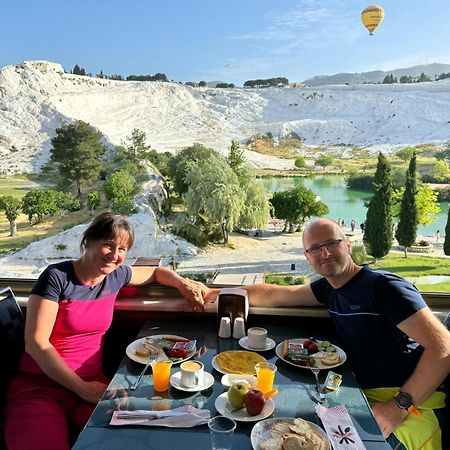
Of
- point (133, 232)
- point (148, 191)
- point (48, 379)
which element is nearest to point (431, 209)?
point (133, 232)

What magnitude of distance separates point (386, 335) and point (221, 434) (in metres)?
0.54

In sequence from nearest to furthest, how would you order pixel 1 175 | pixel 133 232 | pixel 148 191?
pixel 133 232
pixel 1 175
pixel 148 191

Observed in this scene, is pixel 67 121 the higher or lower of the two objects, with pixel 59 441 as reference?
higher

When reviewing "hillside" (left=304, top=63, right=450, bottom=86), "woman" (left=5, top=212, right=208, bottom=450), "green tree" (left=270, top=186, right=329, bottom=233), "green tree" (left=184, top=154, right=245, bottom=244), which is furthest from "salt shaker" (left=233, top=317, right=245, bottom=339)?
"green tree" (left=184, top=154, right=245, bottom=244)

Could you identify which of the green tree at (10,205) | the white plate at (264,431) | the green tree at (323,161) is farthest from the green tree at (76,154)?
the white plate at (264,431)

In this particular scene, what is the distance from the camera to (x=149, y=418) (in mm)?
765

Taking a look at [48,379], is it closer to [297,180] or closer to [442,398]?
[442,398]

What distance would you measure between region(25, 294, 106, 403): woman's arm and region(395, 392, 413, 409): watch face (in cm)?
72

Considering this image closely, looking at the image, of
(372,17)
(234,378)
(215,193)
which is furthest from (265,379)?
(215,193)

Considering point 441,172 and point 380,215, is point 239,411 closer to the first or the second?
point 441,172

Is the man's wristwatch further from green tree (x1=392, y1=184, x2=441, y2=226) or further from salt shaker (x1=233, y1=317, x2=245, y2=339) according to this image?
green tree (x1=392, y1=184, x2=441, y2=226)

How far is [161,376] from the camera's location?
874 mm

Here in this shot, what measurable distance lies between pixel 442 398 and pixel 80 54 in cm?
311

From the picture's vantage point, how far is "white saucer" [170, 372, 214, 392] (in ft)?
2.84
